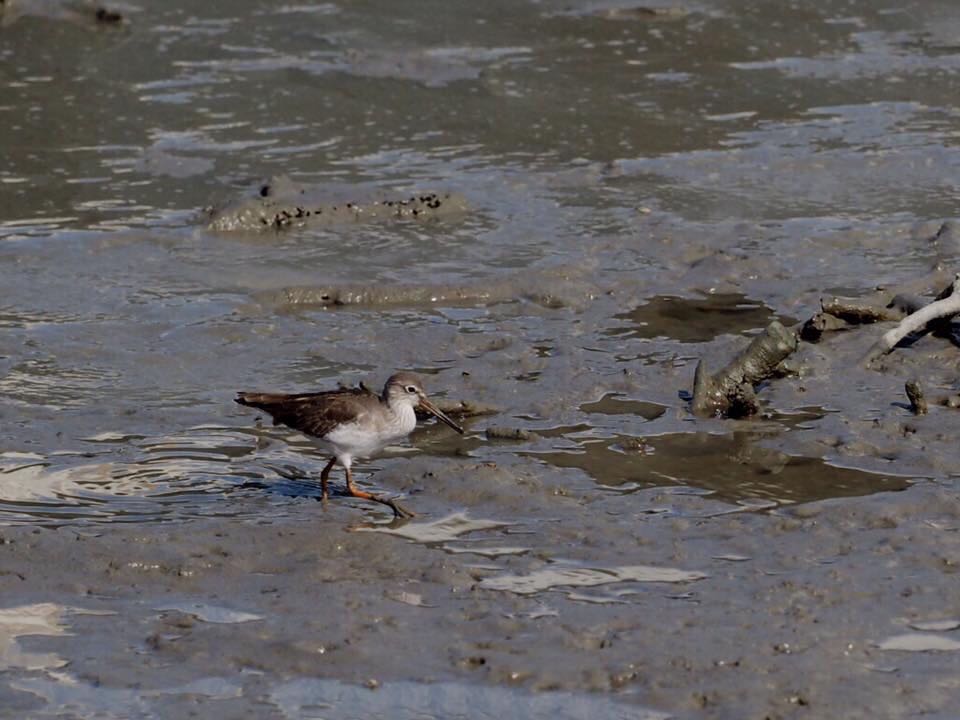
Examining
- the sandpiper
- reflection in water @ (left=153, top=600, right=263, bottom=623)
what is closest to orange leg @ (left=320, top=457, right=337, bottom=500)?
the sandpiper

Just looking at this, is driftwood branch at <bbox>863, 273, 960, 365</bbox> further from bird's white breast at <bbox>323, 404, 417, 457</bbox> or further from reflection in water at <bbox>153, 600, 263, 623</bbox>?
reflection in water at <bbox>153, 600, 263, 623</bbox>

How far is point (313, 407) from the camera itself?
822cm

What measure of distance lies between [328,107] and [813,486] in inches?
303

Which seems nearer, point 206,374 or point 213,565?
point 213,565

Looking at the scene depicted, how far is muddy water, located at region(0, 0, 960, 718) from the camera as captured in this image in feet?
21.5

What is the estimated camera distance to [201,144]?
13781 mm

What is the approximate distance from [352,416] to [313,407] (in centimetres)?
25

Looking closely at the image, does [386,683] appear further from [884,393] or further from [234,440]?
[884,393]

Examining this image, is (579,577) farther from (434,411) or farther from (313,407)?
(313,407)

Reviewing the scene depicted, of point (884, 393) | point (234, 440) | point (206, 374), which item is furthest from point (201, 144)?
point (884, 393)

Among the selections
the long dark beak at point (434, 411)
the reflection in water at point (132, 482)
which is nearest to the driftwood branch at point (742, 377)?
the long dark beak at point (434, 411)

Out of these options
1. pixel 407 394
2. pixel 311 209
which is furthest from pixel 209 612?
pixel 311 209

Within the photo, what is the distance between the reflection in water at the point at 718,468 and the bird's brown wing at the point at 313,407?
3.48ft

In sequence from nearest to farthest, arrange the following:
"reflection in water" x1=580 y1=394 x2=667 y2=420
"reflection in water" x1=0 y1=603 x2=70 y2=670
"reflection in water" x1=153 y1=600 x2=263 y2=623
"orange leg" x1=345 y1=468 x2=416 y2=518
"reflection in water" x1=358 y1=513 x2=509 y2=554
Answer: "reflection in water" x1=0 y1=603 x2=70 y2=670, "reflection in water" x1=153 y1=600 x2=263 y2=623, "reflection in water" x1=358 y1=513 x2=509 y2=554, "orange leg" x1=345 y1=468 x2=416 y2=518, "reflection in water" x1=580 y1=394 x2=667 y2=420
